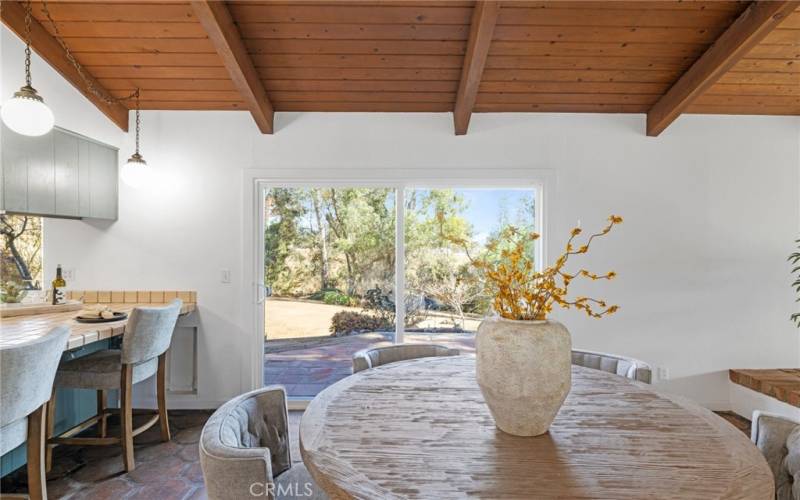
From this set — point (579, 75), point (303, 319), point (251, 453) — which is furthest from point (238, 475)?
point (579, 75)

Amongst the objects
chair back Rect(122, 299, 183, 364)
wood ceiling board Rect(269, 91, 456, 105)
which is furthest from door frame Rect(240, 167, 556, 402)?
chair back Rect(122, 299, 183, 364)

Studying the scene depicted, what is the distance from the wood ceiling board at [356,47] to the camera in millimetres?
2672

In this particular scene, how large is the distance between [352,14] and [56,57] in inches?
79.3

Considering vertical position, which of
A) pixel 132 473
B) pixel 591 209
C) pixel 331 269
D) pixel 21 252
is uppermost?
pixel 591 209

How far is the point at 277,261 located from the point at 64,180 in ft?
5.02

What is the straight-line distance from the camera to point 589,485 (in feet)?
2.89

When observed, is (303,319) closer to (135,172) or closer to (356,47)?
(135,172)

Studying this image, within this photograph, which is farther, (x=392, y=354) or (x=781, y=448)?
(x=392, y=354)

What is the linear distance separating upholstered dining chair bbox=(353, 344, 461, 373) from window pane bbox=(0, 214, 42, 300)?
2.62 metres

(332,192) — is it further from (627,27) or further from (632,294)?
(632,294)

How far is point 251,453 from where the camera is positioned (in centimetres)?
→ 98

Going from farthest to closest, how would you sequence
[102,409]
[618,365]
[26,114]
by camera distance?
[102,409] < [26,114] < [618,365]

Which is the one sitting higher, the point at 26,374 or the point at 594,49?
the point at 594,49

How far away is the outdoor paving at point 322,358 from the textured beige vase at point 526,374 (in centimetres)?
232
